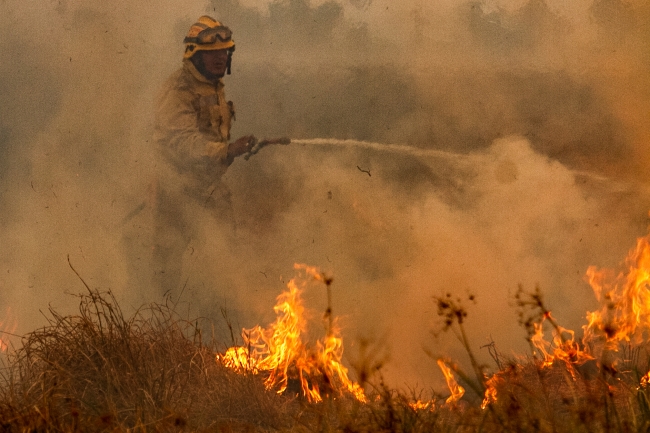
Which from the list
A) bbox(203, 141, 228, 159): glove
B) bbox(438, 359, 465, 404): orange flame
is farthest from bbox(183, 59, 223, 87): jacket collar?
bbox(438, 359, 465, 404): orange flame

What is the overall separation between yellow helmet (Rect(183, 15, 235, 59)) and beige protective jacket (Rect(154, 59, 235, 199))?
164 mm

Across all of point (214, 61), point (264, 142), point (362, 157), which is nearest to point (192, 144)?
point (264, 142)

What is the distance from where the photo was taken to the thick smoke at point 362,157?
26.4ft

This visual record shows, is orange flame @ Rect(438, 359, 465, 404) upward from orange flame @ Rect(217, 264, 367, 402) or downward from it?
downward

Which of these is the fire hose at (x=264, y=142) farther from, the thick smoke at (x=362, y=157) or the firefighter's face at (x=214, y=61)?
the firefighter's face at (x=214, y=61)

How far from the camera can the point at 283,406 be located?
584 centimetres

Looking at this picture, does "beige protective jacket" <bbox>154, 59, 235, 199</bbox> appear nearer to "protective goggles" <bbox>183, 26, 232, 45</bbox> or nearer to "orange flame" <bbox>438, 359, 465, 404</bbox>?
"protective goggles" <bbox>183, 26, 232, 45</bbox>

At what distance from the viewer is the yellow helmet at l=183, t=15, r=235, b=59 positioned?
8.12 metres

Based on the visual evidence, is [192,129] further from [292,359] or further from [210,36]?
[292,359]

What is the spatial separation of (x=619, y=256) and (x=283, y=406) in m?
3.73

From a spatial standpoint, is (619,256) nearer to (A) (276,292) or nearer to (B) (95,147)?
(A) (276,292)

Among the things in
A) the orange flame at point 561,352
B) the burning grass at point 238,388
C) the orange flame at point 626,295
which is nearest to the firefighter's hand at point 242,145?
the burning grass at point 238,388

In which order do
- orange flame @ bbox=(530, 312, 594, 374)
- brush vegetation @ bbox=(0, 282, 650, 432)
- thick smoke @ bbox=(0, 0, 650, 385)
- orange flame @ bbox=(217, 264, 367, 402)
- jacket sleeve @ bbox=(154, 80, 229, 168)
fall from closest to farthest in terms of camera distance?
brush vegetation @ bbox=(0, 282, 650, 432)
orange flame @ bbox=(530, 312, 594, 374)
orange flame @ bbox=(217, 264, 367, 402)
thick smoke @ bbox=(0, 0, 650, 385)
jacket sleeve @ bbox=(154, 80, 229, 168)

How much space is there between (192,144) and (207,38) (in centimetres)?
101
